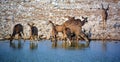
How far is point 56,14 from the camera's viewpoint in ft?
36.5

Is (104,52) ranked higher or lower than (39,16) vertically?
lower

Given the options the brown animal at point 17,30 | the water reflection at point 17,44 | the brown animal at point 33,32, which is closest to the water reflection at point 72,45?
the brown animal at point 33,32

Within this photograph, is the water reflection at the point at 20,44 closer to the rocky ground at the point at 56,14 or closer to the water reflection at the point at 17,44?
the water reflection at the point at 17,44

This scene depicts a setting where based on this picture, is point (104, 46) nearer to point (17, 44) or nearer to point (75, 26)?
point (75, 26)

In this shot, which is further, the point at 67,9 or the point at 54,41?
the point at 67,9

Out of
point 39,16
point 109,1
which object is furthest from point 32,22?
point 109,1

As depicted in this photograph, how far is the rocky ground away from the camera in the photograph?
1093 cm

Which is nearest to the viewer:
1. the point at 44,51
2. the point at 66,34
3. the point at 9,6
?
the point at 44,51

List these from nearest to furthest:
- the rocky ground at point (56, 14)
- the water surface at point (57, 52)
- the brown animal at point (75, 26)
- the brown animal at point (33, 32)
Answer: the water surface at point (57, 52) < the brown animal at point (75, 26) < the brown animal at point (33, 32) < the rocky ground at point (56, 14)

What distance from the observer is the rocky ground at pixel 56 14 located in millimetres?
10930

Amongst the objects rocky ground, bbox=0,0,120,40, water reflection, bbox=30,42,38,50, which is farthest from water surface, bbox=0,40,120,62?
rocky ground, bbox=0,0,120,40

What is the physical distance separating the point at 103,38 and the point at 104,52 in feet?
6.92

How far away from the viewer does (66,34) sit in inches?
405

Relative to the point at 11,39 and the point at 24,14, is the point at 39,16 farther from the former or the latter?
the point at 11,39
